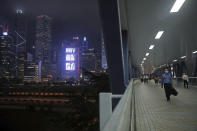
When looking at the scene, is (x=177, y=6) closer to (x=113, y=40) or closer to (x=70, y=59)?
(x=113, y=40)

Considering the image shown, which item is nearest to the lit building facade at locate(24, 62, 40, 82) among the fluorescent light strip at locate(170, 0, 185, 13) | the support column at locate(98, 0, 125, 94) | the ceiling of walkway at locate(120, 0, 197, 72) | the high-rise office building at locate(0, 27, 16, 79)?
the high-rise office building at locate(0, 27, 16, 79)

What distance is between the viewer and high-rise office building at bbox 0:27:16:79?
480ft

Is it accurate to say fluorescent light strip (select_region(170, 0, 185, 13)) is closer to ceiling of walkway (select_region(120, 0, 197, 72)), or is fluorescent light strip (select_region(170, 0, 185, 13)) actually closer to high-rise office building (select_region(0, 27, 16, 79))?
ceiling of walkway (select_region(120, 0, 197, 72))

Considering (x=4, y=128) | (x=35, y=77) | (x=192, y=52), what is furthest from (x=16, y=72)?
(x=192, y=52)

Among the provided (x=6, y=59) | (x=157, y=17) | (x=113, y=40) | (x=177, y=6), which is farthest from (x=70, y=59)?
(x=6, y=59)

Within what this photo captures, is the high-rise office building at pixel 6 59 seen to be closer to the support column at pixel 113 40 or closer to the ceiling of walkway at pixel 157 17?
the ceiling of walkway at pixel 157 17

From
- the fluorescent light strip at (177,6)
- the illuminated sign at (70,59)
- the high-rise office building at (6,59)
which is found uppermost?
the high-rise office building at (6,59)

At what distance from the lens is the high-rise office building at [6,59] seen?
146 metres

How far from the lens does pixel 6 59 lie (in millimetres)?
151000

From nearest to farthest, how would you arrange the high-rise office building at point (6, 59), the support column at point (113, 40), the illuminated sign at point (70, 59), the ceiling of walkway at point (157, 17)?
the support column at point (113, 40)
the ceiling of walkway at point (157, 17)
the illuminated sign at point (70, 59)
the high-rise office building at point (6, 59)

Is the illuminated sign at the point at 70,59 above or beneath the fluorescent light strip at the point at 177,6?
above

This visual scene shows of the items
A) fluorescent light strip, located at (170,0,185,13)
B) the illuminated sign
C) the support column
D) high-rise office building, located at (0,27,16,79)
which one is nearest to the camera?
the support column

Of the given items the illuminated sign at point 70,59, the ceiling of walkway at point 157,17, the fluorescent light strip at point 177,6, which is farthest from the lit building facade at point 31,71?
the fluorescent light strip at point 177,6

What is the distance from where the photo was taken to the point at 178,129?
4648 mm
